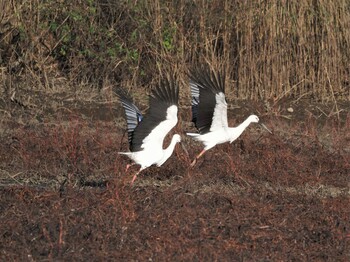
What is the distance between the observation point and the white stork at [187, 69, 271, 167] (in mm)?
8766

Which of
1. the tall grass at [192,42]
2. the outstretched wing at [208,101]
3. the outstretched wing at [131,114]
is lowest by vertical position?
the tall grass at [192,42]

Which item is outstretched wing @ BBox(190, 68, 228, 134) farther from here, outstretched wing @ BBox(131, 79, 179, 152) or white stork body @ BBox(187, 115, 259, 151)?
outstretched wing @ BBox(131, 79, 179, 152)

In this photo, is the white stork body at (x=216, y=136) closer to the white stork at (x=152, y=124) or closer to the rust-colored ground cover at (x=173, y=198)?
the rust-colored ground cover at (x=173, y=198)

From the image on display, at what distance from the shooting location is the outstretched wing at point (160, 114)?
Answer: 7848mm

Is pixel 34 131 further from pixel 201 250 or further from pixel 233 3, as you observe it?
pixel 201 250

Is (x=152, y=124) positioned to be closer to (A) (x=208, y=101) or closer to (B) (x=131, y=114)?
(B) (x=131, y=114)

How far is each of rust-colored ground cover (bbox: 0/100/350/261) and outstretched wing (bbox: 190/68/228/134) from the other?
13.4 inches

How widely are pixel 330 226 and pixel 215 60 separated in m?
5.46

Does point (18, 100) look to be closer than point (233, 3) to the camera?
Yes

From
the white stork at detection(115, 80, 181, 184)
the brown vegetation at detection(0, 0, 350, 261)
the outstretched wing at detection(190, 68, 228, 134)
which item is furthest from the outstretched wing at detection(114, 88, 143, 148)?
the outstretched wing at detection(190, 68, 228, 134)

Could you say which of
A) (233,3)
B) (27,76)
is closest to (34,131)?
(27,76)

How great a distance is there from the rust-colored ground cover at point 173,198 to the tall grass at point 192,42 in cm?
155

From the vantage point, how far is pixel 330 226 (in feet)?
21.9

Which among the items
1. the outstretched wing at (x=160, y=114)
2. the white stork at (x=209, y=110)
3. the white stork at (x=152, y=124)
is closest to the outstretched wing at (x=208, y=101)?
the white stork at (x=209, y=110)
